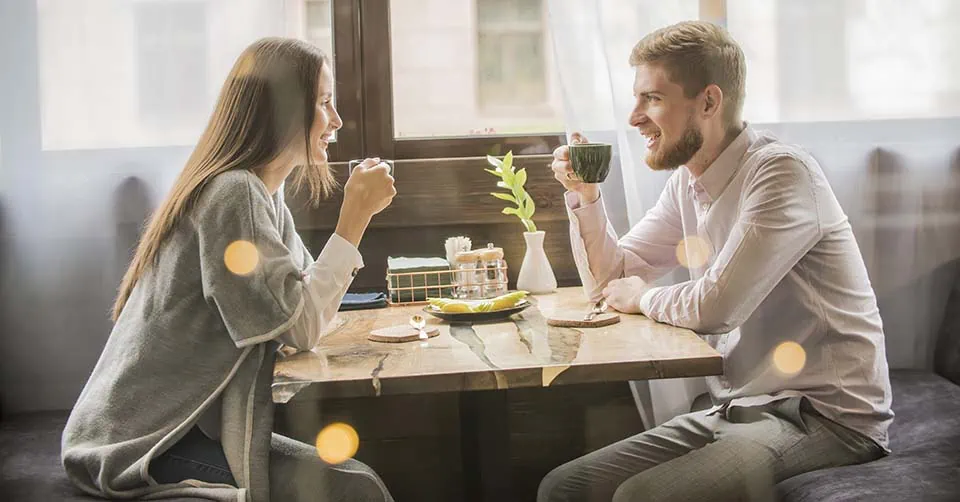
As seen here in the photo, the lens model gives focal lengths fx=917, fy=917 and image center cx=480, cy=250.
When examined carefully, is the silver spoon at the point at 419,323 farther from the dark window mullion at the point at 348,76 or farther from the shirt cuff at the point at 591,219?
the dark window mullion at the point at 348,76

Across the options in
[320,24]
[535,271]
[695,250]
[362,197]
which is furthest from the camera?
[320,24]

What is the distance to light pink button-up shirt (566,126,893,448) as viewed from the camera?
1721mm

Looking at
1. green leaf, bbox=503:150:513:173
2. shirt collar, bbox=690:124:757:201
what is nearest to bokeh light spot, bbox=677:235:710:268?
shirt collar, bbox=690:124:757:201

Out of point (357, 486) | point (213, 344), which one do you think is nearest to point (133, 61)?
point (213, 344)

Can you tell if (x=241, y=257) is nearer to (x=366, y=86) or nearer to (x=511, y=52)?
(x=366, y=86)

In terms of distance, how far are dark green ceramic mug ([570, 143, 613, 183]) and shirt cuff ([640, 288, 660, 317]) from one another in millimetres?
270

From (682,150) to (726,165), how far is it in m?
0.10

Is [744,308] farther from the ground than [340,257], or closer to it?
closer to it

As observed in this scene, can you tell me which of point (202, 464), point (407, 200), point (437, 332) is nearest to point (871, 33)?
point (407, 200)

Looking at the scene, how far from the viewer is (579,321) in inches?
69.7

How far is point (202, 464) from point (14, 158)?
4.02ft

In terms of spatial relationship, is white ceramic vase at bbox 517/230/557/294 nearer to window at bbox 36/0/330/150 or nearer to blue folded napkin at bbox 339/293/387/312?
blue folded napkin at bbox 339/293/387/312

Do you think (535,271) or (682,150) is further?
(535,271)

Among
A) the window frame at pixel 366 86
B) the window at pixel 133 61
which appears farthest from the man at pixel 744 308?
the window at pixel 133 61
